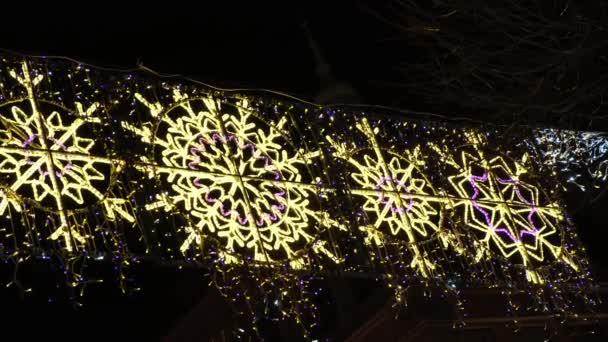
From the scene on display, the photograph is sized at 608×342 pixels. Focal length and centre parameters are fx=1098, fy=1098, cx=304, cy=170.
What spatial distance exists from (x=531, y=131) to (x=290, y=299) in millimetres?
2360

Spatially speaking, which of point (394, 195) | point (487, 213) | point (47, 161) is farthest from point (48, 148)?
point (487, 213)

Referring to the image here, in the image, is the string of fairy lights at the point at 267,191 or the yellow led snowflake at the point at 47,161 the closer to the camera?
the yellow led snowflake at the point at 47,161

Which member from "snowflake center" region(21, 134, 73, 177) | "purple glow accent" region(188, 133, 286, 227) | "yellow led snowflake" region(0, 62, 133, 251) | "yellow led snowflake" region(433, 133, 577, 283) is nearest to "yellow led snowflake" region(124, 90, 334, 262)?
"purple glow accent" region(188, 133, 286, 227)

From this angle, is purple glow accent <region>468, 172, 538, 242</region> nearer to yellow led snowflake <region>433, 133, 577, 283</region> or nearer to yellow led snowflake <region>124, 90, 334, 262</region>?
yellow led snowflake <region>433, 133, 577, 283</region>

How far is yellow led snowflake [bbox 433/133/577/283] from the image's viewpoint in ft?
24.2

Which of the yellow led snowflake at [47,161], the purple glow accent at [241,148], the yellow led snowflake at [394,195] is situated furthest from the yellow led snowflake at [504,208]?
the yellow led snowflake at [47,161]

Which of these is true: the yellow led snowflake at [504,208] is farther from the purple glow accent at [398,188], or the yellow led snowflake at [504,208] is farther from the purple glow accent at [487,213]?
the purple glow accent at [398,188]

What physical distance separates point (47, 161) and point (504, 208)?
10.5 feet

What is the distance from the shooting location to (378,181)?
7180 mm

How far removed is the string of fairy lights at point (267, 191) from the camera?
19.6 feet

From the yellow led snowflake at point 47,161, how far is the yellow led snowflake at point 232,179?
33 centimetres

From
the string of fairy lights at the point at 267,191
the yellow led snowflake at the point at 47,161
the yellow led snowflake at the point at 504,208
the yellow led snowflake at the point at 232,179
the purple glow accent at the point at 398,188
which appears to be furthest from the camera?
the yellow led snowflake at the point at 504,208

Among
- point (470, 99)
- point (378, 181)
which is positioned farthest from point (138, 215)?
point (470, 99)

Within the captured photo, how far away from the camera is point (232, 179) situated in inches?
259
